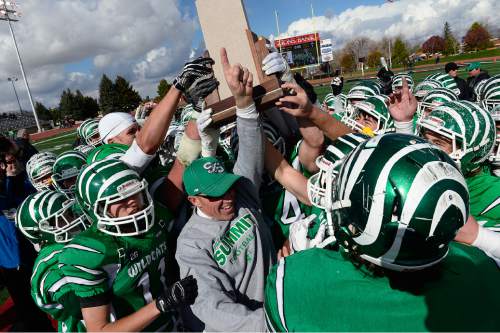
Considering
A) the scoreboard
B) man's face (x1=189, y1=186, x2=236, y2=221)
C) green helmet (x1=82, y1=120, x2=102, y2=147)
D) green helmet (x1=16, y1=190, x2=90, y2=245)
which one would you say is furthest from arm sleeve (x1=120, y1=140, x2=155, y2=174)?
the scoreboard

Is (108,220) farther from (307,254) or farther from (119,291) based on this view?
(307,254)

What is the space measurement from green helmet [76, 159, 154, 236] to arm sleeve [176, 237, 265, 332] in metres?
0.36

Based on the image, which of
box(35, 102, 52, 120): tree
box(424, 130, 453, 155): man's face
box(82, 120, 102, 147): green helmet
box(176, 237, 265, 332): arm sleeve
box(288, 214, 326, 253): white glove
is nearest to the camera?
box(176, 237, 265, 332): arm sleeve

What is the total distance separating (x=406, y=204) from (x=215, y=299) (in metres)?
1.18

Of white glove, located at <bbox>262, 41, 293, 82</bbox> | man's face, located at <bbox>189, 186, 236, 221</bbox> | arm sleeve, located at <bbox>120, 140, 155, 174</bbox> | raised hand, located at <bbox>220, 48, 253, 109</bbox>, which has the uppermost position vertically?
white glove, located at <bbox>262, 41, 293, 82</bbox>

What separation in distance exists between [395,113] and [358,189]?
2.38 metres

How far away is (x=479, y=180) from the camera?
222 cm

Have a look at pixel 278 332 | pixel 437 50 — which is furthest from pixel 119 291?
pixel 437 50

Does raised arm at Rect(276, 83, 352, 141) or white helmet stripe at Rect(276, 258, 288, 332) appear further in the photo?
raised arm at Rect(276, 83, 352, 141)

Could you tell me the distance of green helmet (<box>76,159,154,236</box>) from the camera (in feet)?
7.02

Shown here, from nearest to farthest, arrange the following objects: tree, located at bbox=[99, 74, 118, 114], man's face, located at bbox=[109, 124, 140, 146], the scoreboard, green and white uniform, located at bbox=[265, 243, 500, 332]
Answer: green and white uniform, located at bbox=[265, 243, 500, 332] < man's face, located at bbox=[109, 124, 140, 146] < the scoreboard < tree, located at bbox=[99, 74, 118, 114]

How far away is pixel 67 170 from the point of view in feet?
12.4

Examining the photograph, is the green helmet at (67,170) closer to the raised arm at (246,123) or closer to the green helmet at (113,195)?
the green helmet at (113,195)

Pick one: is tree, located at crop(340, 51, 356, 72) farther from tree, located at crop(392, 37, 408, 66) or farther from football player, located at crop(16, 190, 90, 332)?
football player, located at crop(16, 190, 90, 332)
